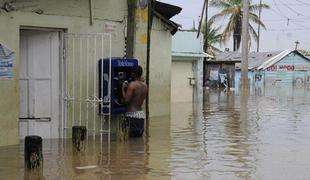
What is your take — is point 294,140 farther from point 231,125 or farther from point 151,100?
point 151,100

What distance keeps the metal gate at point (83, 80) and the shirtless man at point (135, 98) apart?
0.50 metres

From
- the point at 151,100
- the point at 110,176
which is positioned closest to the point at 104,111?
the point at 110,176

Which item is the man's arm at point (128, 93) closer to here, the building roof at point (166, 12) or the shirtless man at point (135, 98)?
the shirtless man at point (135, 98)

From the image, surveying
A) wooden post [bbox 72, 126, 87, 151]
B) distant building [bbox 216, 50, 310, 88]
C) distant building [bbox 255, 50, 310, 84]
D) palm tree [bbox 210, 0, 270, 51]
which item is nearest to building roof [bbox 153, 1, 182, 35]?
wooden post [bbox 72, 126, 87, 151]

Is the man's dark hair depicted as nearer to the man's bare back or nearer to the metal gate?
the man's bare back

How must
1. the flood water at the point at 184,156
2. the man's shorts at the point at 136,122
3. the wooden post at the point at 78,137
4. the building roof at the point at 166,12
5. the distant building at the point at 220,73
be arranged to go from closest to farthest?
the flood water at the point at 184,156 → the wooden post at the point at 78,137 → the man's shorts at the point at 136,122 → the building roof at the point at 166,12 → the distant building at the point at 220,73

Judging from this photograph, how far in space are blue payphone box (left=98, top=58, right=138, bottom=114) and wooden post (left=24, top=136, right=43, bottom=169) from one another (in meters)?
3.36

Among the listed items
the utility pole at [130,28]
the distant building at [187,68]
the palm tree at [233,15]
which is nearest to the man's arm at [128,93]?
the utility pole at [130,28]

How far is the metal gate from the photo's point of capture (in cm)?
1178

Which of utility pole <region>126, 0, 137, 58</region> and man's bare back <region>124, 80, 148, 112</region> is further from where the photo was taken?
utility pole <region>126, 0, 137, 58</region>

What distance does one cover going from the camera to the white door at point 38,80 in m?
11.7

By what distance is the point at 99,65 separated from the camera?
11781 millimetres

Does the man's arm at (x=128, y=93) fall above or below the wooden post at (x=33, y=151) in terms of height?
above

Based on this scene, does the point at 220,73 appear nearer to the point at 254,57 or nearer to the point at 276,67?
the point at 276,67
